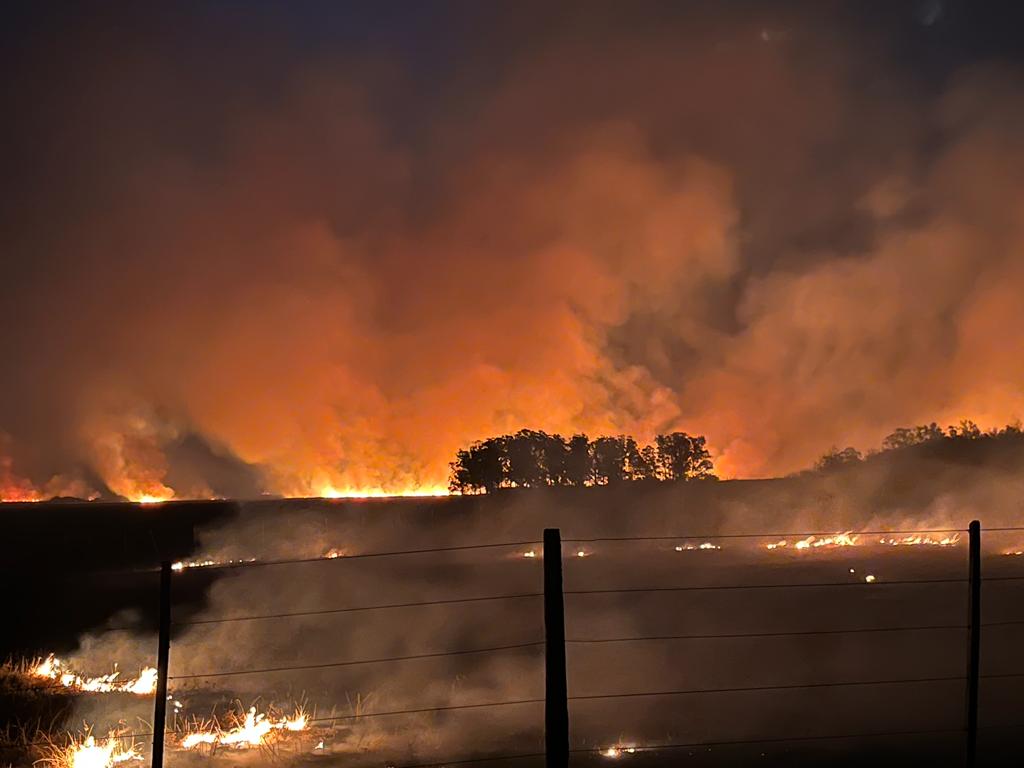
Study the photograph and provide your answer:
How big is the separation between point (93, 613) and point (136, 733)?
15621mm

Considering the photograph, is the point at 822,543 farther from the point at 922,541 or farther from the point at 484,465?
the point at 484,465

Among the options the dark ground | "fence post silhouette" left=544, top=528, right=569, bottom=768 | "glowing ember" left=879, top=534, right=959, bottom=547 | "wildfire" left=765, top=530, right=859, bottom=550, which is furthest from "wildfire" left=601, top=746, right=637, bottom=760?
"wildfire" left=765, top=530, right=859, bottom=550

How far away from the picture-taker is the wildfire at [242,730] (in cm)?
977

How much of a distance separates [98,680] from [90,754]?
478 centimetres

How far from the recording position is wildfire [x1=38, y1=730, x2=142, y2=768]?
8.09m

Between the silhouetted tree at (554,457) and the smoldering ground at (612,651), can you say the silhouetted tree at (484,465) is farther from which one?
the smoldering ground at (612,651)

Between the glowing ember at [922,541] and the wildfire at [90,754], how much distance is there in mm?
28254

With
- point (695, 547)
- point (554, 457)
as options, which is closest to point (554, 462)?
point (554, 457)

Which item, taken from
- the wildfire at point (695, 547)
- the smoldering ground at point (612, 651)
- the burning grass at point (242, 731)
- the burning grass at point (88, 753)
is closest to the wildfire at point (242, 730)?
the burning grass at point (242, 731)

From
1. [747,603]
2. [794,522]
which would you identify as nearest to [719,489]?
[794,522]

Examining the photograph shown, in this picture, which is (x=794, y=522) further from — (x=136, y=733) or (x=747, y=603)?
(x=136, y=733)

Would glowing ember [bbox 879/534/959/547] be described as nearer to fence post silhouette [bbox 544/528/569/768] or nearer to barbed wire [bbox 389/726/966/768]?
barbed wire [bbox 389/726/966/768]

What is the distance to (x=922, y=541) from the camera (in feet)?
104

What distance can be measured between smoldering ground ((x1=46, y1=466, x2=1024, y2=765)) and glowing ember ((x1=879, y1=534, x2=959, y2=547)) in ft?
1.98
